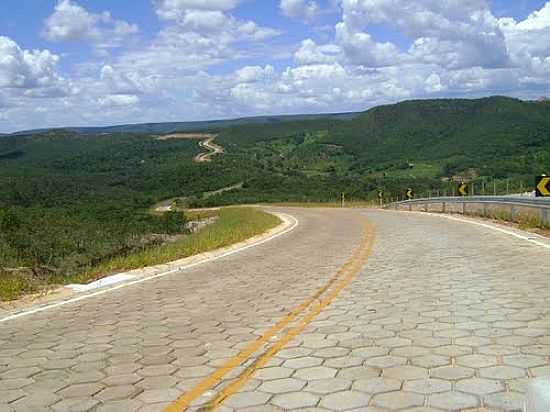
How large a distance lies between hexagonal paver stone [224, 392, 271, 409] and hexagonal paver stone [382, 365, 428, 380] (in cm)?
103

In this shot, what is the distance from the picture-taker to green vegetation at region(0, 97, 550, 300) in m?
56.8

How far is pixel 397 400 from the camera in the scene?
4.70m

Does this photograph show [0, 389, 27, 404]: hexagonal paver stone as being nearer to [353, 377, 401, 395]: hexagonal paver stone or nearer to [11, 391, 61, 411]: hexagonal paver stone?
[11, 391, 61, 411]: hexagonal paver stone

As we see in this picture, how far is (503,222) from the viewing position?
21.4m

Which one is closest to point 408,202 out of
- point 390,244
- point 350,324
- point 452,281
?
point 390,244

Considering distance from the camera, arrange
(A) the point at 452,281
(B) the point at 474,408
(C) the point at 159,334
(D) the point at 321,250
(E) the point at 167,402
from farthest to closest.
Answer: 1. (D) the point at 321,250
2. (A) the point at 452,281
3. (C) the point at 159,334
4. (E) the point at 167,402
5. (B) the point at 474,408

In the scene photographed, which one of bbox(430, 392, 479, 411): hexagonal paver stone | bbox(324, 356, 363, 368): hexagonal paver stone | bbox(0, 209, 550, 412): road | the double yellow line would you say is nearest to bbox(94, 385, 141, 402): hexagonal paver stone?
bbox(0, 209, 550, 412): road

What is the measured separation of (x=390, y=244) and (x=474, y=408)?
1184 cm

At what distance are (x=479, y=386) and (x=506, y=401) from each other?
36cm

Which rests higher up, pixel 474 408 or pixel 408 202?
pixel 474 408

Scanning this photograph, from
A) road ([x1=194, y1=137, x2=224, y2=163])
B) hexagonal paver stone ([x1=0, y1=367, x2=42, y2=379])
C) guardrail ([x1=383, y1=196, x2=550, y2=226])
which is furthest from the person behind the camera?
road ([x1=194, y1=137, x2=224, y2=163])

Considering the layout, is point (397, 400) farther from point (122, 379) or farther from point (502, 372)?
point (122, 379)

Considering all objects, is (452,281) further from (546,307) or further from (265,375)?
(265,375)

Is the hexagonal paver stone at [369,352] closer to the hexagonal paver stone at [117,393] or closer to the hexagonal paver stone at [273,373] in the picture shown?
the hexagonal paver stone at [273,373]
